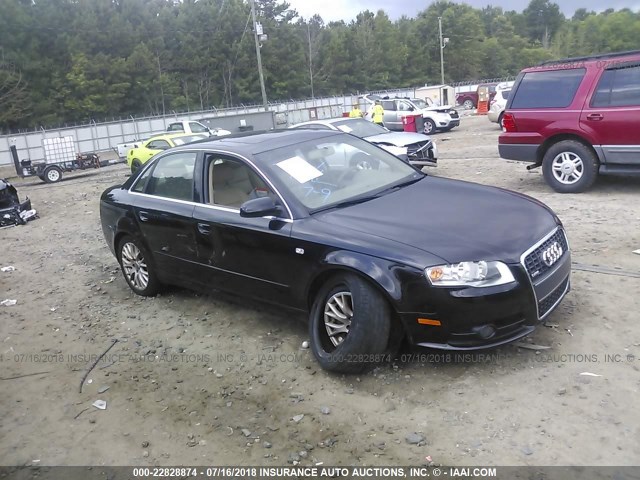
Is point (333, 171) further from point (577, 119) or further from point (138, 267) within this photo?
point (577, 119)

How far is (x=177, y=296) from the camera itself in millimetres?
5973

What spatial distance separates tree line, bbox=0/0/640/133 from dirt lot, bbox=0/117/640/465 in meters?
49.8

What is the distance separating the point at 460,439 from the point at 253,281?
2069 millimetres

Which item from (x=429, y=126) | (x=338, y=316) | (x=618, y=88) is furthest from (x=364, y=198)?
(x=429, y=126)

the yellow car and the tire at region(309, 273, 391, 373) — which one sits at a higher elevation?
the yellow car

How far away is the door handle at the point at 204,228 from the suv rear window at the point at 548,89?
6.03 meters

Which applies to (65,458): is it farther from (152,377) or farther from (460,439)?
(460,439)

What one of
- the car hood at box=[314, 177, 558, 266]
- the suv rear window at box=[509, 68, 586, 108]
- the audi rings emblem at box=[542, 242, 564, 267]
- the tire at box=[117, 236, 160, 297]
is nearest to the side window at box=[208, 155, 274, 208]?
the car hood at box=[314, 177, 558, 266]

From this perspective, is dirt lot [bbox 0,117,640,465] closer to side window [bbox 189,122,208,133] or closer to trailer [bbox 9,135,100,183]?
trailer [bbox 9,135,100,183]

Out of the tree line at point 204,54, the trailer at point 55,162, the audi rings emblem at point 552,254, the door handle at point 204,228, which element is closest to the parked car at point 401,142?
the door handle at point 204,228

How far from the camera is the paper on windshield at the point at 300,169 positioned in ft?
14.8

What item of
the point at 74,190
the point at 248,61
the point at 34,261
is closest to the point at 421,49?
the point at 248,61

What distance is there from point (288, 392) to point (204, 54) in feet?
228

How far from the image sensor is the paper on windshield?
4520mm
